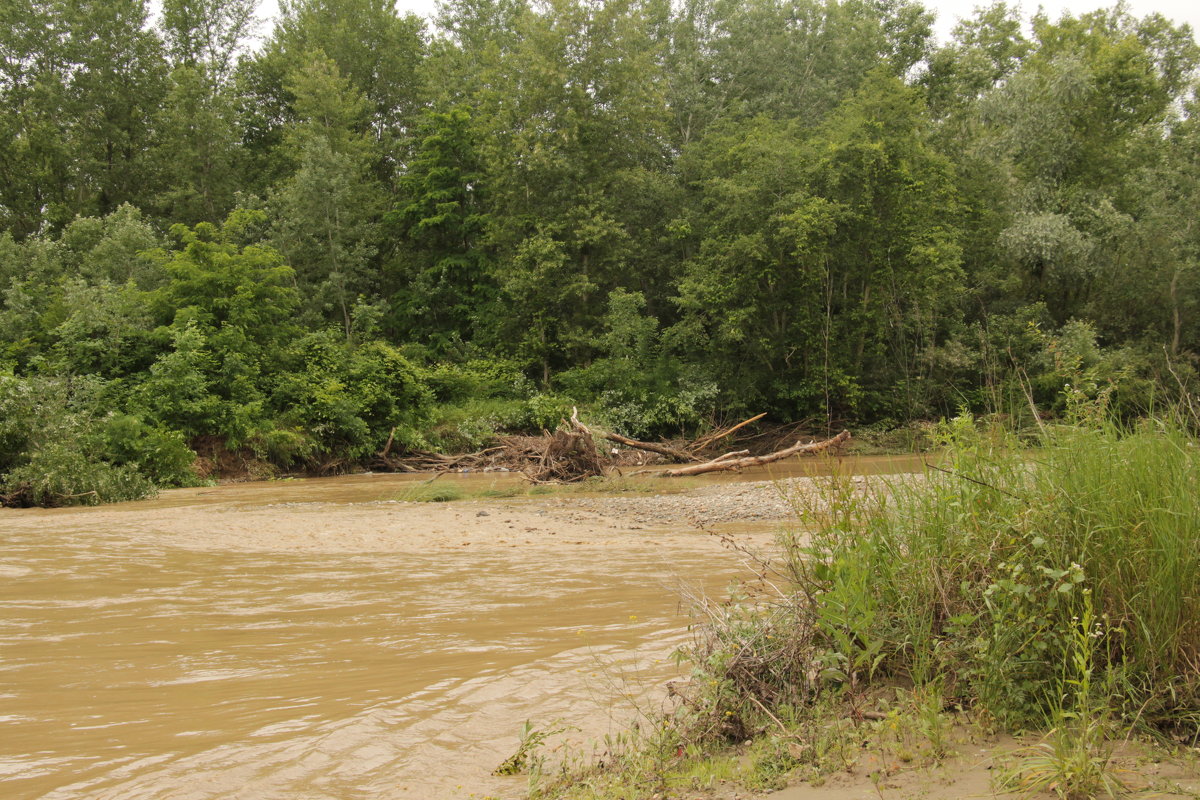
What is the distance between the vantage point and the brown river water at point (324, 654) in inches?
147

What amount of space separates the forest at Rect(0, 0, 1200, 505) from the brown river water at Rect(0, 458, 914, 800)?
11947 mm

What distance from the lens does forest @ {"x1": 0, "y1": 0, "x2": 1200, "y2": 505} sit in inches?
974

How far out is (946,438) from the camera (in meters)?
4.50

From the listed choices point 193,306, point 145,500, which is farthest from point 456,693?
point 193,306

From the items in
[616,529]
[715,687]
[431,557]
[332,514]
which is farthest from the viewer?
[332,514]

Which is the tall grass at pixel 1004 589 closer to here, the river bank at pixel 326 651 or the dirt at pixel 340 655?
the dirt at pixel 340 655

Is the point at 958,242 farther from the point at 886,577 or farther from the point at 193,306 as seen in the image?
the point at 886,577

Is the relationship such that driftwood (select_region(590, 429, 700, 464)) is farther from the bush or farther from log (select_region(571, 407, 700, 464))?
the bush

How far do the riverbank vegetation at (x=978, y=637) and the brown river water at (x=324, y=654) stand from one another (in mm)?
702

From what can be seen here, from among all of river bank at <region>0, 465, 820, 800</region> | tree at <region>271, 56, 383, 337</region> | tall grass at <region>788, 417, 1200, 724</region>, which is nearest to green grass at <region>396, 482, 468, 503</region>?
river bank at <region>0, 465, 820, 800</region>

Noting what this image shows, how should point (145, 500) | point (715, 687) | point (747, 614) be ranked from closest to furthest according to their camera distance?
point (715, 687) < point (747, 614) < point (145, 500)

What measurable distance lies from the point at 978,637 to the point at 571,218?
29.8m

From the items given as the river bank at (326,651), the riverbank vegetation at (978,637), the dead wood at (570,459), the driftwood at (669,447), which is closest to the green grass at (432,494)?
the dead wood at (570,459)

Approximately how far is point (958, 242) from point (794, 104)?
12103mm
